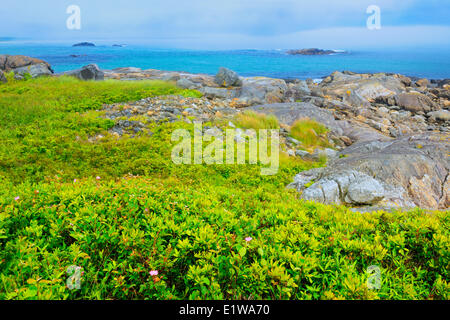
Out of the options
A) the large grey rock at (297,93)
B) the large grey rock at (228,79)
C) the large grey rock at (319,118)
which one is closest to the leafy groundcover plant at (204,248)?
the large grey rock at (319,118)

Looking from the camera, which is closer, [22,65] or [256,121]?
[256,121]

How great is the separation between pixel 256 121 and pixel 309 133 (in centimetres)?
272

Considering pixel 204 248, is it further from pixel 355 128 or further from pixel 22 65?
pixel 22 65

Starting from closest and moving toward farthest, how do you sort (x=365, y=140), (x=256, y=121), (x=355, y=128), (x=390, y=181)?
(x=390, y=181) < (x=365, y=140) < (x=256, y=121) < (x=355, y=128)

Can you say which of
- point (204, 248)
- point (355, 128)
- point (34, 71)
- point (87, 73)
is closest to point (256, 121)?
point (355, 128)

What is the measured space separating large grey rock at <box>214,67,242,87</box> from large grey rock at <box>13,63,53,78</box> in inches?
662

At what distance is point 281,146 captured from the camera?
12266 mm

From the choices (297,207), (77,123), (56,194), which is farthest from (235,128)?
(56,194)

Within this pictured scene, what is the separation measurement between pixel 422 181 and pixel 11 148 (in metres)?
13.9

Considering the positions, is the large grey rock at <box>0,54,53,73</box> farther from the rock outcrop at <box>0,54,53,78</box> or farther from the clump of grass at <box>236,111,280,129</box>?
the clump of grass at <box>236,111,280,129</box>

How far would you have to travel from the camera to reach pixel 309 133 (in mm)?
13781

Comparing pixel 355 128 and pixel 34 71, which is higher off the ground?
pixel 34 71

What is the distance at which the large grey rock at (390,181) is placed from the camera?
23.6 feet

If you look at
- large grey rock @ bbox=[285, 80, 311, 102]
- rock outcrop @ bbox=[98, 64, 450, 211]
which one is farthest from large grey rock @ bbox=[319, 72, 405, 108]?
large grey rock @ bbox=[285, 80, 311, 102]
